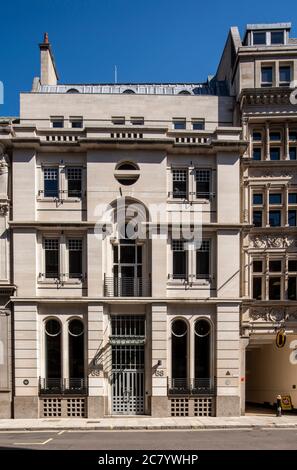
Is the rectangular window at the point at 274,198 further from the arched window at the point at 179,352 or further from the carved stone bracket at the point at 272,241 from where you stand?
the arched window at the point at 179,352

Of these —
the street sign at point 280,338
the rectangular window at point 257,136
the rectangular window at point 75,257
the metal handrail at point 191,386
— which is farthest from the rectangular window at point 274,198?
the rectangular window at point 75,257

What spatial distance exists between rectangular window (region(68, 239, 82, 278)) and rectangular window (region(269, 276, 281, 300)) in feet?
38.3

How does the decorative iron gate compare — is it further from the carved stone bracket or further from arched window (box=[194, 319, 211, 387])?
the carved stone bracket

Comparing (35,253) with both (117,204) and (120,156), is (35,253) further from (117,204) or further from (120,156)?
(120,156)

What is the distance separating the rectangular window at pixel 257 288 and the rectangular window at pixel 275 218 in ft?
11.5

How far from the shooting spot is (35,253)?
2323 cm

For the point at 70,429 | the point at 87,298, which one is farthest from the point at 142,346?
the point at 70,429

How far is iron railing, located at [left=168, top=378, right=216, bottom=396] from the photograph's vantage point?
22750 mm

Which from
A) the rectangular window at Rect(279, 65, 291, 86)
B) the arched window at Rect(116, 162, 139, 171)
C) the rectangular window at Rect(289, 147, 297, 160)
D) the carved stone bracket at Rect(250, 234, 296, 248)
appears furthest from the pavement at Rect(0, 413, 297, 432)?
the rectangular window at Rect(279, 65, 291, 86)

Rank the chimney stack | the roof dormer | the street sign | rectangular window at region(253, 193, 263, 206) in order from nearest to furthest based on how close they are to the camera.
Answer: the street sign → rectangular window at region(253, 193, 263, 206) → the roof dormer → the chimney stack

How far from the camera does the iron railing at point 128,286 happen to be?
2347 centimetres

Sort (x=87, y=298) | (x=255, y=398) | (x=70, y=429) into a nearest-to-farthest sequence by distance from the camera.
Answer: (x=70, y=429) < (x=87, y=298) < (x=255, y=398)

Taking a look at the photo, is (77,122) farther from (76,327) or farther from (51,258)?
(76,327)

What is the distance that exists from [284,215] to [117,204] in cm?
1032
